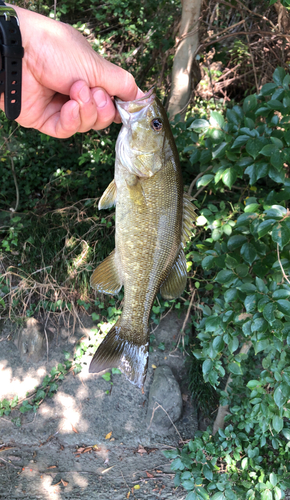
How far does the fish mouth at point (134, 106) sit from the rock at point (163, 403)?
3.16 metres

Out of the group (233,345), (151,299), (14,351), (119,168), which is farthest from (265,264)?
(14,351)

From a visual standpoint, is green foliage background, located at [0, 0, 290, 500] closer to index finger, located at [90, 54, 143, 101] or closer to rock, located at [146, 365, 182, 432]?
rock, located at [146, 365, 182, 432]

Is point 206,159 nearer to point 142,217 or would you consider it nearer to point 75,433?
point 142,217

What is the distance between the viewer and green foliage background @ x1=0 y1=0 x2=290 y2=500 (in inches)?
82.4

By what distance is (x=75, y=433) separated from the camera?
378 cm

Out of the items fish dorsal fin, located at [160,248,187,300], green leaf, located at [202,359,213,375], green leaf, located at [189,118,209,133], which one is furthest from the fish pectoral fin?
green leaf, located at [202,359,213,375]

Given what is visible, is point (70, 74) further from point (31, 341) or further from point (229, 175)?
point (31, 341)

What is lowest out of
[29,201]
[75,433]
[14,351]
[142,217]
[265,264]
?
[75,433]

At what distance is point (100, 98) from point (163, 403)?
3372 millimetres

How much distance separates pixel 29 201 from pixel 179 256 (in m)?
3.41

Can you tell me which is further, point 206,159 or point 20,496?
point 20,496

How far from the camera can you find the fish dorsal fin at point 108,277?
1.88 metres

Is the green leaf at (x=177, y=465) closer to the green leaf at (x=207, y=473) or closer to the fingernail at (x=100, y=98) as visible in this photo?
the green leaf at (x=207, y=473)

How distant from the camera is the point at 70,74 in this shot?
1.67 meters
